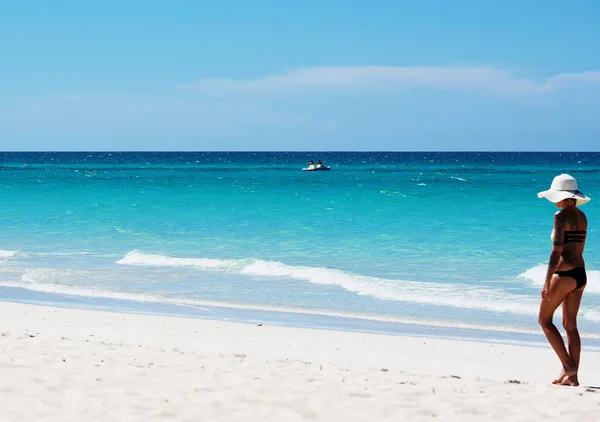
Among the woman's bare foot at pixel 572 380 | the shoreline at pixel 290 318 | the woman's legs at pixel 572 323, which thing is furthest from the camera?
the shoreline at pixel 290 318

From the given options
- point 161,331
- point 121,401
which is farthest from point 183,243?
point 121,401

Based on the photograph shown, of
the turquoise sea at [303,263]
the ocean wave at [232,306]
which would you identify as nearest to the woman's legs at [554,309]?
the turquoise sea at [303,263]

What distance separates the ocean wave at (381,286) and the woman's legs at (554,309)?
4.81m

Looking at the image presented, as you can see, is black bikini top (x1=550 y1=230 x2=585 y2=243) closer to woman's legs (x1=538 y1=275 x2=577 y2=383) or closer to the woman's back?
the woman's back

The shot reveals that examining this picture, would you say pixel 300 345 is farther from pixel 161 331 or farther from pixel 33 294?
pixel 33 294

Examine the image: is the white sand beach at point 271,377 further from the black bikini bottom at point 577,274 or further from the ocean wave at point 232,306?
the ocean wave at point 232,306

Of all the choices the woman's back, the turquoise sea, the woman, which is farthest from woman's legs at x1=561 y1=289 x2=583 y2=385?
the turquoise sea

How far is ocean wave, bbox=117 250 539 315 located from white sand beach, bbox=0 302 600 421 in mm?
3008

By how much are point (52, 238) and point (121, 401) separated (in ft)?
→ 58.8

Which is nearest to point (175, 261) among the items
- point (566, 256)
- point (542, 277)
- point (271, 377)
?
point (542, 277)

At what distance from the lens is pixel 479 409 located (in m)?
5.75

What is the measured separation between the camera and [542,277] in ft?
48.9

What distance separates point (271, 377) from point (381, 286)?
742cm

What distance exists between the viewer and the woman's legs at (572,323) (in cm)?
659
